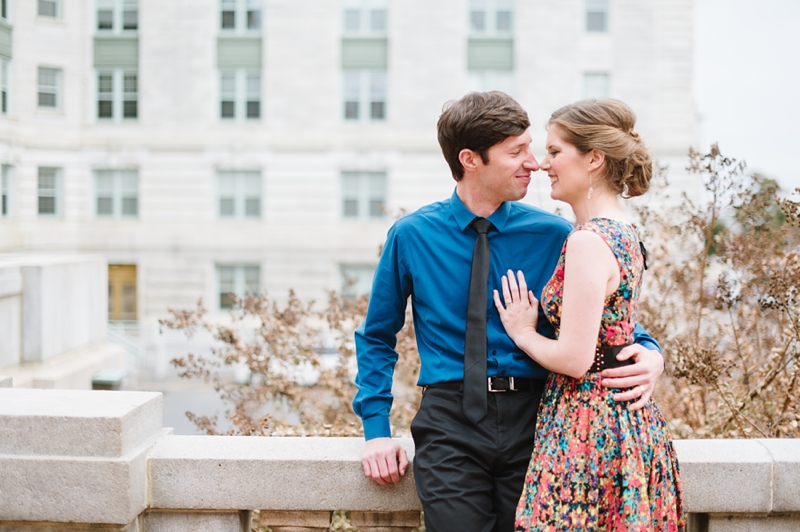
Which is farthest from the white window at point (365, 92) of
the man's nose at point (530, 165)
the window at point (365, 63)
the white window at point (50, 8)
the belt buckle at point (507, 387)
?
the belt buckle at point (507, 387)

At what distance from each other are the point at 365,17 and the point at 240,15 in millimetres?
4673

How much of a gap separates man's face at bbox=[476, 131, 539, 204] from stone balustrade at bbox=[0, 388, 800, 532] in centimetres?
107

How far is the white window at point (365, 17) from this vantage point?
2648 centimetres

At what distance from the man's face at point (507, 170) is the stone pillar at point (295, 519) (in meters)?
1.44

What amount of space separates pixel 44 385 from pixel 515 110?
21.1 ft

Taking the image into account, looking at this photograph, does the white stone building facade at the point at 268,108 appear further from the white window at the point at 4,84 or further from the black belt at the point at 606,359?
the black belt at the point at 606,359

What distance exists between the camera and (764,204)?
504 cm

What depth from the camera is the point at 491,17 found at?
26609 mm

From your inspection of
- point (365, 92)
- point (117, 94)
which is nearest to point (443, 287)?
point (365, 92)

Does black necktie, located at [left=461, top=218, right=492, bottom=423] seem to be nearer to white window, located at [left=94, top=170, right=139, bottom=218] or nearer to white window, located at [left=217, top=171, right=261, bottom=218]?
white window, located at [left=217, top=171, right=261, bottom=218]

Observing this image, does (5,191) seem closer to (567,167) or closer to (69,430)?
(69,430)

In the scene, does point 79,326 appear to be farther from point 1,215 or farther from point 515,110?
point 1,215

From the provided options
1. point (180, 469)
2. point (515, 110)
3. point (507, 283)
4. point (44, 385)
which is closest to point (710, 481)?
point (507, 283)

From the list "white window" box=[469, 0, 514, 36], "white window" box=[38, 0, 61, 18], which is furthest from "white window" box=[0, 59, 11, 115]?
"white window" box=[469, 0, 514, 36]
